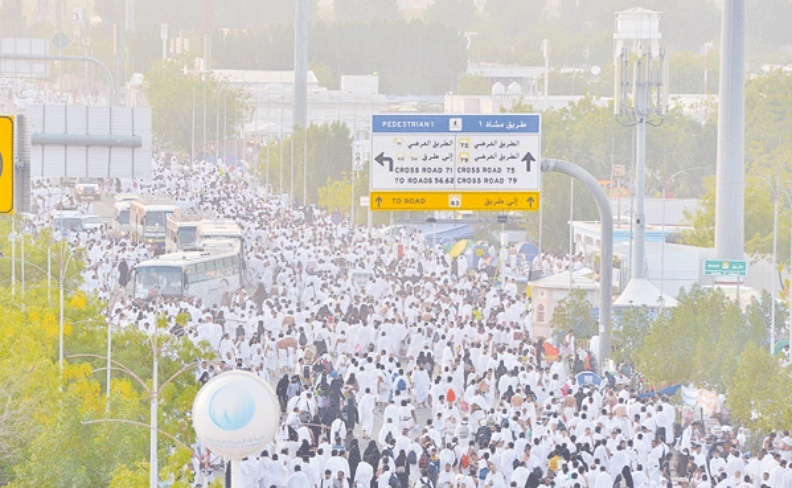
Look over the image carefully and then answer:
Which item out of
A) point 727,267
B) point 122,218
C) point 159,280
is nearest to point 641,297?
point 727,267

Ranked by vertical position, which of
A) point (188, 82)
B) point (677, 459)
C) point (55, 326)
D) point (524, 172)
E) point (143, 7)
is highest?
point (143, 7)

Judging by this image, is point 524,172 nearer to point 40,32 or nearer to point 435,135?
point 435,135

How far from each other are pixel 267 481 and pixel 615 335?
9.37m

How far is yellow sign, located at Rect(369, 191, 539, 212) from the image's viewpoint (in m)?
A: 23.0

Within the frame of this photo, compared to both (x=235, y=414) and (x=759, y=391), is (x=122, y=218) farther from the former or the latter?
(x=235, y=414)

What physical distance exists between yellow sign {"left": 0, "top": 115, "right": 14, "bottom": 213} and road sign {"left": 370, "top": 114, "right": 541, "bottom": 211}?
15414 mm

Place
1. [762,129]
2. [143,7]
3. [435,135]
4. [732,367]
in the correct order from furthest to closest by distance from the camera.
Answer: [143,7] → [762,129] → [435,135] → [732,367]

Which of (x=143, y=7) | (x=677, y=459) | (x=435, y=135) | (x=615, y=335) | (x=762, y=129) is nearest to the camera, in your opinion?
(x=677, y=459)

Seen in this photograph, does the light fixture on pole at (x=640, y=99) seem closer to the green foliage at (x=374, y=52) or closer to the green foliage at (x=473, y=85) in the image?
the green foliage at (x=473, y=85)

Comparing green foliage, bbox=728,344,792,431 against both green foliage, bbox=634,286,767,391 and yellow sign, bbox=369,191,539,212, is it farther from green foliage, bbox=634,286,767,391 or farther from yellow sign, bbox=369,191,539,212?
yellow sign, bbox=369,191,539,212

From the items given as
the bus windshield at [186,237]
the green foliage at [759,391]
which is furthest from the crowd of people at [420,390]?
the bus windshield at [186,237]

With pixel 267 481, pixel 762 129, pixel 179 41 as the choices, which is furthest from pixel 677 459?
pixel 179 41

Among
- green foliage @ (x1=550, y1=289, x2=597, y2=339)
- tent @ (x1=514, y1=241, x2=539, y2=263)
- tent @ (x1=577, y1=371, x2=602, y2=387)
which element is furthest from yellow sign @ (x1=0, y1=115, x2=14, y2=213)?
tent @ (x1=514, y1=241, x2=539, y2=263)

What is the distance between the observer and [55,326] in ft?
63.3
